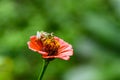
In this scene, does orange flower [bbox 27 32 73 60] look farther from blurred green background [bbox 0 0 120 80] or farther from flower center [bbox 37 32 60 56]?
blurred green background [bbox 0 0 120 80]

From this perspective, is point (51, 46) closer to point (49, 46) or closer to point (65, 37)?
point (49, 46)

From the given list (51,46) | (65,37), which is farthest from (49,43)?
(65,37)

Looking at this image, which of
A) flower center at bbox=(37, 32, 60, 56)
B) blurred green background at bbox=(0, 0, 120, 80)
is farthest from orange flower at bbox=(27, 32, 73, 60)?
blurred green background at bbox=(0, 0, 120, 80)

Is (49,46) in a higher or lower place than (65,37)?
lower

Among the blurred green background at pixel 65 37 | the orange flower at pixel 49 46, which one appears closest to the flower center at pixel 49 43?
the orange flower at pixel 49 46

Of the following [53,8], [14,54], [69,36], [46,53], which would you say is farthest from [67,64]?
[46,53]

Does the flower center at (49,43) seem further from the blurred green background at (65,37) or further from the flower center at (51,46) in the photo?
the blurred green background at (65,37)

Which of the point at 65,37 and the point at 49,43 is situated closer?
the point at 49,43
